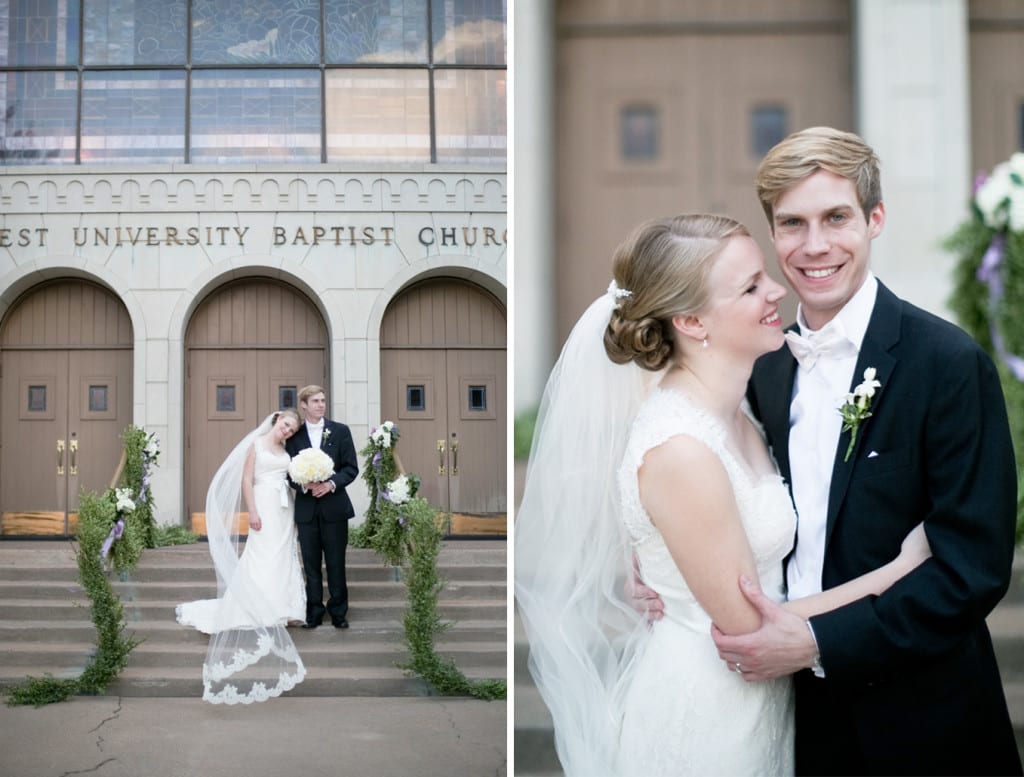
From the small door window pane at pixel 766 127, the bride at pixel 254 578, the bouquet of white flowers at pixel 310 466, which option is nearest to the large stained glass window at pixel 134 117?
the bride at pixel 254 578

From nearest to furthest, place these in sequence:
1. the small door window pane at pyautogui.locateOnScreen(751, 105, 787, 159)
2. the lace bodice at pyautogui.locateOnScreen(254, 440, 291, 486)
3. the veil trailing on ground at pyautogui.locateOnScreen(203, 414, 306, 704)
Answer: the small door window pane at pyautogui.locateOnScreen(751, 105, 787, 159)
the veil trailing on ground at pyautogui.locateOnScreen(203, 414, 306, 704)
the lace bodice at pyautogui.locateOnScreen(254, 440, 291, 486)

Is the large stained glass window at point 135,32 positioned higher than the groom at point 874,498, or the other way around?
the large stained glass window at point 135,32

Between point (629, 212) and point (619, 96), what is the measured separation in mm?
353

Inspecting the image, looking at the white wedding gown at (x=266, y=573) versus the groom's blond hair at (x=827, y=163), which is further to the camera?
the white wedding gown at (x=266, y=573)

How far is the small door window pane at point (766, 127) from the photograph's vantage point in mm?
2865

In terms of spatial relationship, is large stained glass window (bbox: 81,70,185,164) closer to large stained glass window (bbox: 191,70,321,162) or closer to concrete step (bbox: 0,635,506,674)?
large stained glass window (bbox: 191,70,321,162)

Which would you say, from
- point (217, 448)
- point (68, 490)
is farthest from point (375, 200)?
point (68, 490)

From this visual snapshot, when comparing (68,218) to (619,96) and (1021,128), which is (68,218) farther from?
(1021,128)

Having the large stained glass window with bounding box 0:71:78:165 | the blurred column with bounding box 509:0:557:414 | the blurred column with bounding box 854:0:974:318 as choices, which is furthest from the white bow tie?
the large stained glass window with bounding box 0:71:78:165

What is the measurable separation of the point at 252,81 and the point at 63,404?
157cm

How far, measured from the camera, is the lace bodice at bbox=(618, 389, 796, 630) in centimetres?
220

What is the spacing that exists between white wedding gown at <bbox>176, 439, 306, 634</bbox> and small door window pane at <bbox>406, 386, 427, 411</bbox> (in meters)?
0.57

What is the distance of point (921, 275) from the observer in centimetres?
274

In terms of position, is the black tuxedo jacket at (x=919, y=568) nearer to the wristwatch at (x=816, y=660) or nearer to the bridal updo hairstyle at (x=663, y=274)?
the wristwatch at (x=816, y=660)
